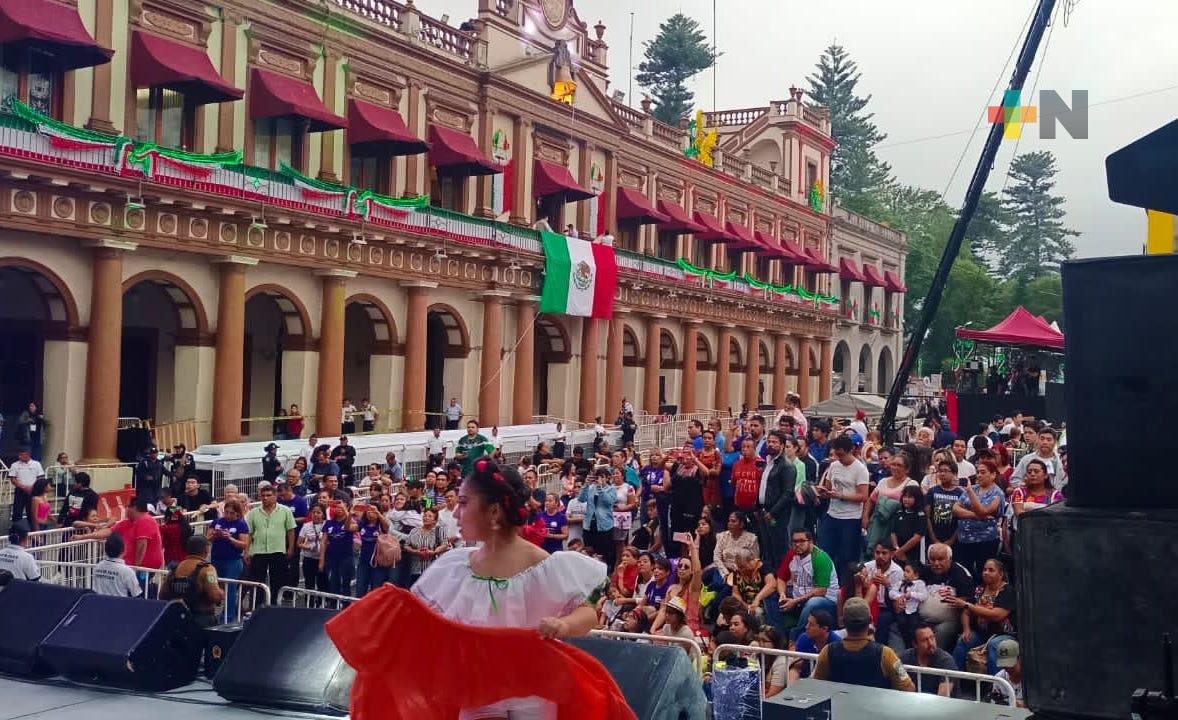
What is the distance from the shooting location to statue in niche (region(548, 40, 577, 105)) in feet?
105

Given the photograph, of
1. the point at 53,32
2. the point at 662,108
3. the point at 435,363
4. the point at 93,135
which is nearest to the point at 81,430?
the point at 93,135

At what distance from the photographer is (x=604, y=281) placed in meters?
33.2

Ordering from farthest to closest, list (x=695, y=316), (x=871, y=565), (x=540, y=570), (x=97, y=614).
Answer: (x=695, y=316)
(x=871, y=565)
(x=97, y=614)
(x=540, y=570)

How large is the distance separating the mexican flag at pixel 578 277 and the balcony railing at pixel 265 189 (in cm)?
56

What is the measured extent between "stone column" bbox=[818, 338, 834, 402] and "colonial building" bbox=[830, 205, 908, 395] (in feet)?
6.23

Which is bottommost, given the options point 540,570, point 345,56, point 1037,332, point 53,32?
point 540,570

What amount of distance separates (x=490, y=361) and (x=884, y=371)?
1485 inches

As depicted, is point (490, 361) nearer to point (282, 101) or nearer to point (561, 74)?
point (561, 74)

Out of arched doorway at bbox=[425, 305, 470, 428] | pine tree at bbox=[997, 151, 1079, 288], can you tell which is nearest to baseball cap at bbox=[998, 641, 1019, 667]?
arched doorway at bbox=[425, 305, 470, 428]

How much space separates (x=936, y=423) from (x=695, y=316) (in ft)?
58.3

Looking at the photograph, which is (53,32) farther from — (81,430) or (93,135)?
(81,430)

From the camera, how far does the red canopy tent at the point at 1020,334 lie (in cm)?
2594

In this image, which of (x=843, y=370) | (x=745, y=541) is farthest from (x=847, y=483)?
(x=843, y=370)

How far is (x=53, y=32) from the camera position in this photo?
1836 centimetres
